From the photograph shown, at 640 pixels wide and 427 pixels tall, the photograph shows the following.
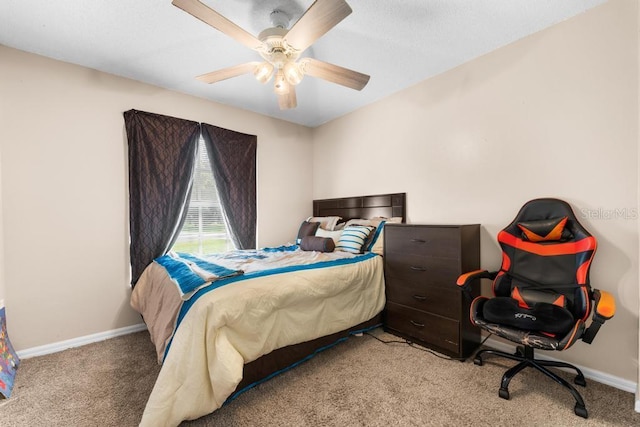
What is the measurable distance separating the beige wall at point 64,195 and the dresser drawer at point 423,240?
8.82 feet

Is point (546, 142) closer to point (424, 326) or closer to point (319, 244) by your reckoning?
point (424, 326)

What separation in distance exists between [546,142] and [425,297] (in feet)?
5.06

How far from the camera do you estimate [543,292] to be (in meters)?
1.89

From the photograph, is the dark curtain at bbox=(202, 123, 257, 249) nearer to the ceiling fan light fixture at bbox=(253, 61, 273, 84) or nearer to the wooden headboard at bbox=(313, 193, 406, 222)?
the wooden headboard at bbox=(313, 193, 406, 222)

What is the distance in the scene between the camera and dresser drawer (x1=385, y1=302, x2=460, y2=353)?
2.15 meters

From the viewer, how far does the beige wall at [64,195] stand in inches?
87.8

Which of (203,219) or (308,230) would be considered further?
(308,230)

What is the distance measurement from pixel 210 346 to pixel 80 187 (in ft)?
7.07

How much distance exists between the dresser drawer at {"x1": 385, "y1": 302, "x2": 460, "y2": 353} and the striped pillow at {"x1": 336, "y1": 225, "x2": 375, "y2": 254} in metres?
0.63

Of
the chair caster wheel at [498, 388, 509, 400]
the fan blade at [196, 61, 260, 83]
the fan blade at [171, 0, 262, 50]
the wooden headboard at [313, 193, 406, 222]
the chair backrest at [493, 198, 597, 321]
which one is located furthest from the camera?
the wooden headboard at [313, 193, 406, 222]

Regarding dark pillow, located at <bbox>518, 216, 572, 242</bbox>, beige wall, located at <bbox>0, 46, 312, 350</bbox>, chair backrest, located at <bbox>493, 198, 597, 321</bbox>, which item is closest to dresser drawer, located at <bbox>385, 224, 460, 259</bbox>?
chair backrest, located at <bbox>493, 198, 597, 321</bbox>

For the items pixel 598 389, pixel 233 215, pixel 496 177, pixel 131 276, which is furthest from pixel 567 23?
pixel 131 276

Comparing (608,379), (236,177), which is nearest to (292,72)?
(236,177)

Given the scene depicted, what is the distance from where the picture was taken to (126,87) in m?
2.74
